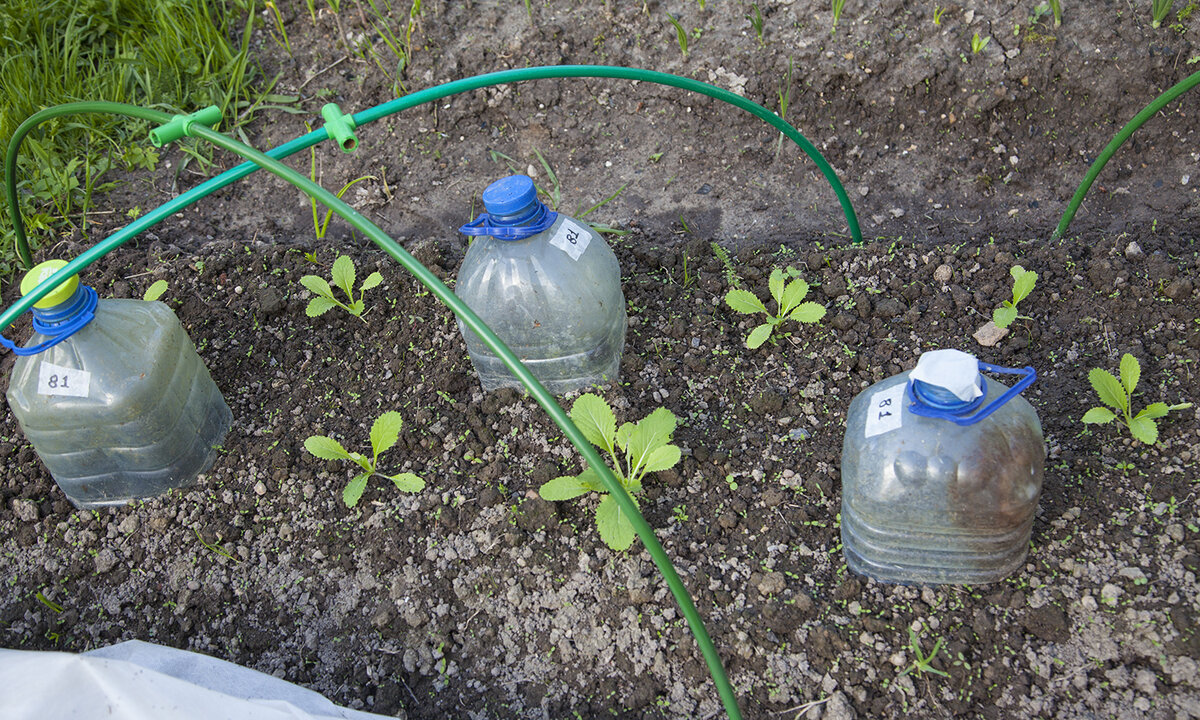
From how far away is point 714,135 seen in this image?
3.05m

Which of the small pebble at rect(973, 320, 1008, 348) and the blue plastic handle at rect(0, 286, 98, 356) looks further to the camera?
the small pebble at rect(973, 320, 1008, 348)

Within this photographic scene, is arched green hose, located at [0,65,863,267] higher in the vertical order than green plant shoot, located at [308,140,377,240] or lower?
higher

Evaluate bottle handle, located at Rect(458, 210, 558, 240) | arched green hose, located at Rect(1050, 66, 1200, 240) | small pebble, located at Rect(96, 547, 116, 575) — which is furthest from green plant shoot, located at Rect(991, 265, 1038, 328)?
small pebble, located at Rect(96, 547, 116, 575)

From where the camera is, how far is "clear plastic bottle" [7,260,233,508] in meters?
1.96

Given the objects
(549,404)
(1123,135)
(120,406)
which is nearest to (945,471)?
(549,404)

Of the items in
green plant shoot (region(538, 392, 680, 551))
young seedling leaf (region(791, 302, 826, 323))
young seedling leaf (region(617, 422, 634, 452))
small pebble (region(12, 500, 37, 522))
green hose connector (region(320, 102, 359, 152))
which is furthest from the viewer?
young seedling leaf (region(791, 302, 826, 323))

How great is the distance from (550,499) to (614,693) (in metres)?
0.46

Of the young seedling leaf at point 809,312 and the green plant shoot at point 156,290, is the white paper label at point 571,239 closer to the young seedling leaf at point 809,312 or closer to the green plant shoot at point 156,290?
the young seedling leaf at point 809,312

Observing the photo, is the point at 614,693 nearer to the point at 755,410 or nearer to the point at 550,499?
the point at 550,499

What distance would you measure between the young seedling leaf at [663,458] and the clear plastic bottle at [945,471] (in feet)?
1.28

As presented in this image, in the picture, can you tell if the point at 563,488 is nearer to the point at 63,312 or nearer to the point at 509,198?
the point at 509,198

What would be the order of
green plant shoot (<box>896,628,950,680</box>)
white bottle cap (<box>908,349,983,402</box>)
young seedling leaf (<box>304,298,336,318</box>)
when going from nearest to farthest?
white bottle cap (<box>908,349,983,402</box>)
green plant shoot (<box>896,628,950,680</box>)
young seedling leaf (<box>304,298,336,318</box>)

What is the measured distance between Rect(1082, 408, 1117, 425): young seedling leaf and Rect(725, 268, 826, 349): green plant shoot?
2.22 ft

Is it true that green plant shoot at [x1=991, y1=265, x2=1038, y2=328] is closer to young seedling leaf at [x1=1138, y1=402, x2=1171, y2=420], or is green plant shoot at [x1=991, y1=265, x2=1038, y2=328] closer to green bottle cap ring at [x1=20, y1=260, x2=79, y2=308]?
young seedling leaf at [x1=1138, y1=402, x2=1171, y2=420]
